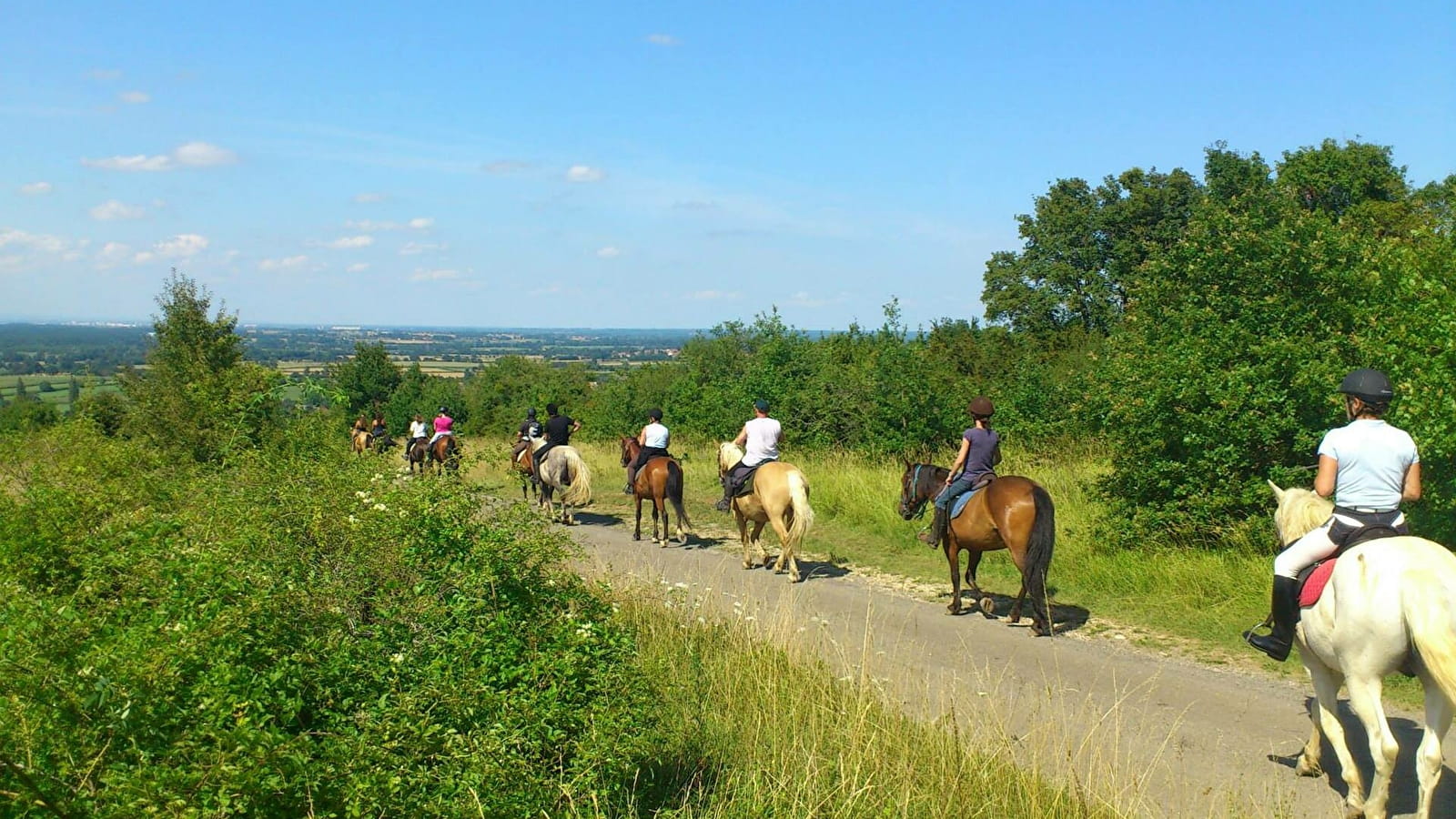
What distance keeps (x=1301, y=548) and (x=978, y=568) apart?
700cm

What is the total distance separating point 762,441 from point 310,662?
9695mm

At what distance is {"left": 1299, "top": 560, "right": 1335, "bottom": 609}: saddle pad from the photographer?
610cm

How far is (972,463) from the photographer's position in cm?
1135

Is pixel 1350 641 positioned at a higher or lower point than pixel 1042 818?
higher

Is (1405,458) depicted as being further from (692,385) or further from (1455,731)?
(692,385)

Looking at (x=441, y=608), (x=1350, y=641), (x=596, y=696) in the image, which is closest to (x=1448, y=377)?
(x=1350, y=641)

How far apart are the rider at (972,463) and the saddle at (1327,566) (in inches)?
199

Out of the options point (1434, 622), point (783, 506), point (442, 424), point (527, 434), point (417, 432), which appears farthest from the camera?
point (417, 432)

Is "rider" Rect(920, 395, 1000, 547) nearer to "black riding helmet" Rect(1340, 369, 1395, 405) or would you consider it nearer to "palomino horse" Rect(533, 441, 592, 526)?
"black riding helmet" Rect(1340, 369, 1395, 405)

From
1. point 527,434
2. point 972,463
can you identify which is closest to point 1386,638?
point 972,463

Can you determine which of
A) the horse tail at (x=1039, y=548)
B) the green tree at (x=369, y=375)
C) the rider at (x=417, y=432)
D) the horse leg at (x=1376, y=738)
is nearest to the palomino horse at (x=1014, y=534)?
the horse tail at (x=1039, y=548)

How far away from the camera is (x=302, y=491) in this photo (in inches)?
268

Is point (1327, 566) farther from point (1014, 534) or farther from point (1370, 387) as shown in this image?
point (1014, 534)

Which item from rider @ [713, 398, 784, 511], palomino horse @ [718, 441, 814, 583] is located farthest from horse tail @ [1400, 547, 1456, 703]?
rider @ [713, 398, 784, 511]
